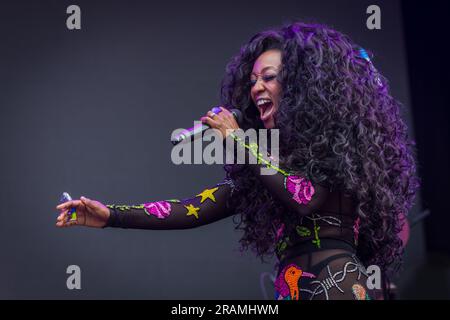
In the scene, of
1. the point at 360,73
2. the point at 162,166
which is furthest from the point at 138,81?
the point at 360,73

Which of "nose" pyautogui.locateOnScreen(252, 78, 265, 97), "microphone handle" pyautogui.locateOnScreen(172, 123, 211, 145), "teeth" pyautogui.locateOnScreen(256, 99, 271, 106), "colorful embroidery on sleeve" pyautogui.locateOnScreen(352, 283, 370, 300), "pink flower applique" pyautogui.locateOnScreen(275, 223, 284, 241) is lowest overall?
"colorful embroidery on sleeve" pyautogui.locateOnScreen(352, 283, 370, 300)

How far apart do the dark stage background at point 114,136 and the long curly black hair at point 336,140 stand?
1934mm

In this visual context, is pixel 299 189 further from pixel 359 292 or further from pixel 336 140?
pixel 359 292

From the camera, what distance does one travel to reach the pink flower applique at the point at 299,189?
1488 millimetres

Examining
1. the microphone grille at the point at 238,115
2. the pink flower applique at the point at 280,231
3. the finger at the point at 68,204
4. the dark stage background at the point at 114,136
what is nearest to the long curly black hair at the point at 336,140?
the pink flower applique at the point at 280,231

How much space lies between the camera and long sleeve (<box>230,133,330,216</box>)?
1.49m

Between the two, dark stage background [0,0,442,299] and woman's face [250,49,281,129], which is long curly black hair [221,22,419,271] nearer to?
woman's face [250,49,281,129]

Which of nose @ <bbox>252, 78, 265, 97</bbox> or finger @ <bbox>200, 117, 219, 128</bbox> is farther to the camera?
nose @ <bbox>252, 78, 265, 97</bbox>

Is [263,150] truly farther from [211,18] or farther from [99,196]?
[211,18]

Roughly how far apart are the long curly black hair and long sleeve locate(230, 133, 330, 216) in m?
0.03

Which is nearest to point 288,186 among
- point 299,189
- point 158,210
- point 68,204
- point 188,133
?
point 299,189

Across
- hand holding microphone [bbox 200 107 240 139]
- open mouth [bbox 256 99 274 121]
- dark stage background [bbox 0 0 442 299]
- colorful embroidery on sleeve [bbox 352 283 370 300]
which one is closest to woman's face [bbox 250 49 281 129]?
open mouth [bbox 256 99 274 121]

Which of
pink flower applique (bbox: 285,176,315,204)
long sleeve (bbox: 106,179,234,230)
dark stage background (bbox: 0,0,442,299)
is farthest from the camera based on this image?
dark stage background (bbox: 0,0,442,299)
